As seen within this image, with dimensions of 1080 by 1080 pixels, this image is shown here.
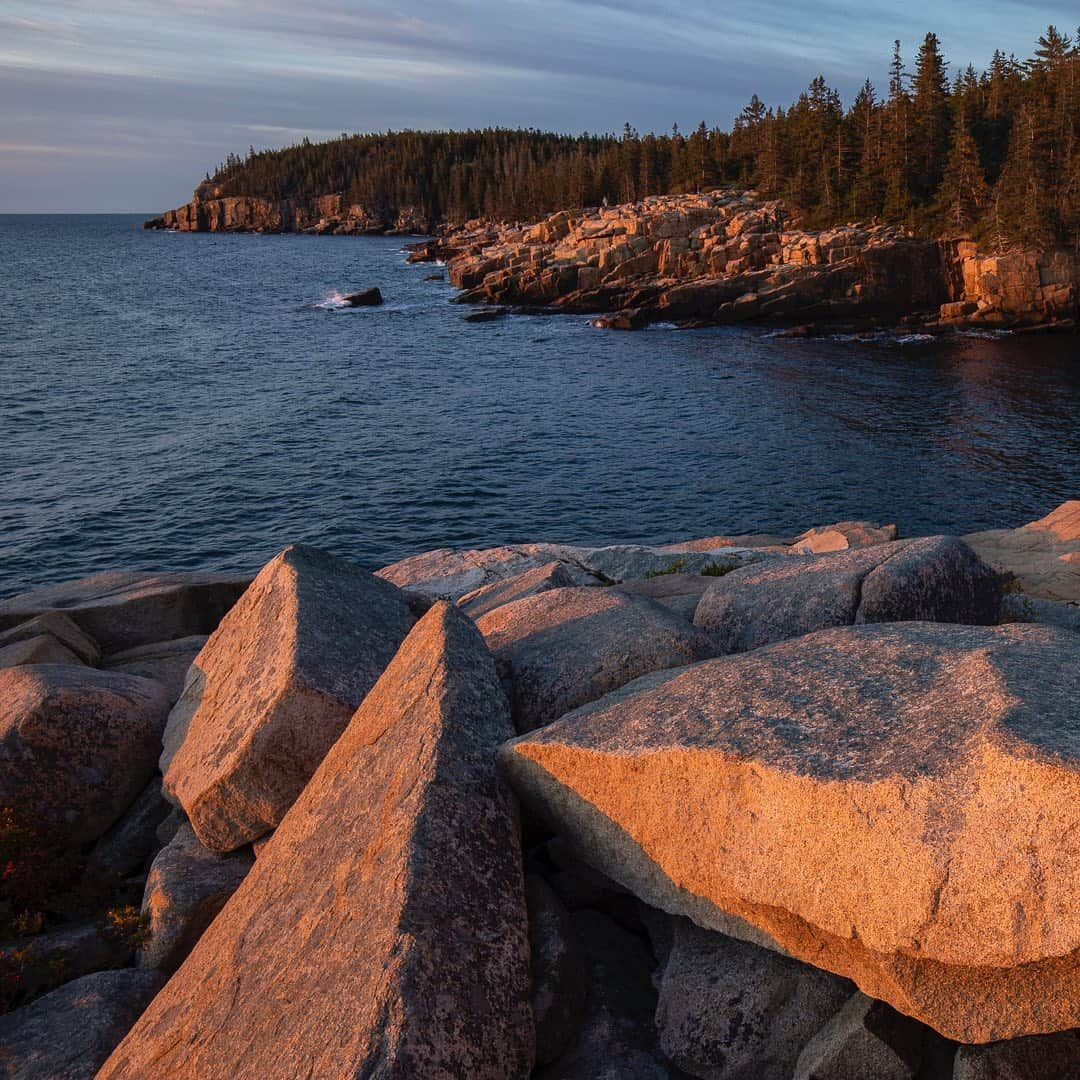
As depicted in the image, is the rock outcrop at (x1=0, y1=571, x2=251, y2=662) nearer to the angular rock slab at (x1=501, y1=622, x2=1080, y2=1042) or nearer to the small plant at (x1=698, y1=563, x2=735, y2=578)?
the small plant at (x1=698, y1=563, x2=735, y2=578)

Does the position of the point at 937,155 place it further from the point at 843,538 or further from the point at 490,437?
the point at 843,538

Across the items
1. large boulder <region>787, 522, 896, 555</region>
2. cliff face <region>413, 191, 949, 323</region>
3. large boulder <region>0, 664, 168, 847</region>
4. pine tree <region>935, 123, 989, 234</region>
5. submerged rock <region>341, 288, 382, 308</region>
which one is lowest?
large boulder <region>787, 522, 896, 555</region>

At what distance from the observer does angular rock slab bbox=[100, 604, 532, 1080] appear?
5.43 meters

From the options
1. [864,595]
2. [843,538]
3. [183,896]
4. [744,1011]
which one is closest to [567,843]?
[744,1011]

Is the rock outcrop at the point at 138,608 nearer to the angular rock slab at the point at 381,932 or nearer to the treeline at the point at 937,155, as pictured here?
the angular rock slab at the point at 381,932

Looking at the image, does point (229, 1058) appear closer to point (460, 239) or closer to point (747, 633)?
point (747, 633)

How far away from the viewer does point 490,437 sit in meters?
48.4

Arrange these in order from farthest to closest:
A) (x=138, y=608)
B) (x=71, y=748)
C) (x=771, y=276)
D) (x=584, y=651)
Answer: (x=771, y=276), (x=138, y=608), (x=71, y=748), (x=584, y=651)

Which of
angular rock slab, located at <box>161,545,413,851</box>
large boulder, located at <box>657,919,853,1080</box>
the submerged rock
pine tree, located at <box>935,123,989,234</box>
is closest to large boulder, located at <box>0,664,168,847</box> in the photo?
angular rock slab, located at <box>161,545,413,851</box>

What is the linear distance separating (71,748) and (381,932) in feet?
18.3

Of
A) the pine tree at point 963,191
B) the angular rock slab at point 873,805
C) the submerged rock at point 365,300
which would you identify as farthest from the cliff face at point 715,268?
the angular rock slab at point 873,805

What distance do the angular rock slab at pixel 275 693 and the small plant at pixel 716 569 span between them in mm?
8189

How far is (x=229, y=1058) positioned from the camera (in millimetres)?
5684

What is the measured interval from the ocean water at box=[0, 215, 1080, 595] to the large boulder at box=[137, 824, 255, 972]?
2295 centimetres
